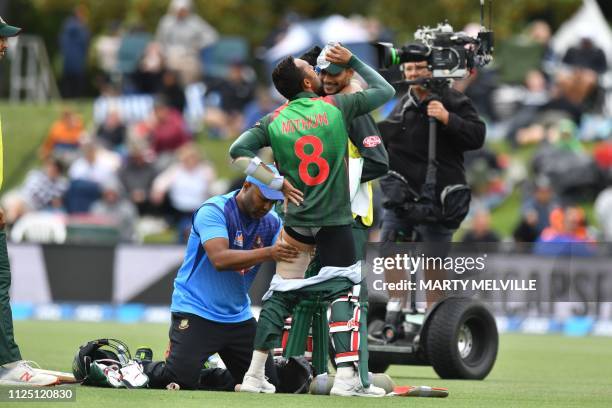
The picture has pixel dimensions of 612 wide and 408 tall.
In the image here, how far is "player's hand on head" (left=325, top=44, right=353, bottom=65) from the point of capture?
9.60 meters

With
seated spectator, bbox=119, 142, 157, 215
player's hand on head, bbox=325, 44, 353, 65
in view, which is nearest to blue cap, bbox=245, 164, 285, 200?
player's hand on head, bbox=325, 44, 353, 65

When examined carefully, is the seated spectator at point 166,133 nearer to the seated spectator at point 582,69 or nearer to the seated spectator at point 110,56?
the seated spectator at point 110,56

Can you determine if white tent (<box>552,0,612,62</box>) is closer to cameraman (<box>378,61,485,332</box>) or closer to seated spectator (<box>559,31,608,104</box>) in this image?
seated spectator (<box>559,31,608,104</box>)

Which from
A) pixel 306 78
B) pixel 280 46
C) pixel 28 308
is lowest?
pixel 28 308

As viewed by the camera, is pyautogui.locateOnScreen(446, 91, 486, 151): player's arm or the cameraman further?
the cameraman

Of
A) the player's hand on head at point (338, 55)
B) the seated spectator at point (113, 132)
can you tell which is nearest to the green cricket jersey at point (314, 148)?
the player's hand on head at point (338, 55)

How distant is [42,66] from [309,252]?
25986mm

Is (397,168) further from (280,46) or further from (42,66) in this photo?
(42,66)

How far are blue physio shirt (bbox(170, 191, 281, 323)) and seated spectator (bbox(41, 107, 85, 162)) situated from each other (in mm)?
17539

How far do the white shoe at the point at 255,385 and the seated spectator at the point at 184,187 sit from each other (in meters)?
14.8

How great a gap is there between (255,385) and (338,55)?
2.21 metres

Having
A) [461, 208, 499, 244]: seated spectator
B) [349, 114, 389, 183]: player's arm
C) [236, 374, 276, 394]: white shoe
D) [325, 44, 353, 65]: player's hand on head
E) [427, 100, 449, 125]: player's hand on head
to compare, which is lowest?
[236, 374, 276, 394]: white shoe


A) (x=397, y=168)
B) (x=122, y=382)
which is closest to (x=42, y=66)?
(x=397, y=168)

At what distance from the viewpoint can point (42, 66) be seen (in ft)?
114
